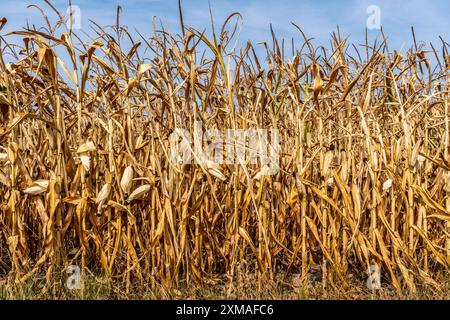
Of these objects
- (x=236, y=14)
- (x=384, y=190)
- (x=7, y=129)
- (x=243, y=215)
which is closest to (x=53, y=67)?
(x=7, y=129)

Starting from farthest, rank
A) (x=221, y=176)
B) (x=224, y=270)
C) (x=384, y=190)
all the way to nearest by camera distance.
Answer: (x=224, y=270)
(x=384, y=190)
(x=221, y=176)

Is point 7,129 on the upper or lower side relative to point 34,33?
lower

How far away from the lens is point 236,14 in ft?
8.00

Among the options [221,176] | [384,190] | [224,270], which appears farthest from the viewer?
[224,270]

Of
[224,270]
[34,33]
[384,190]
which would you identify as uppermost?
[34,33]

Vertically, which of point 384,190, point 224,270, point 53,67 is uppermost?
point 53,67

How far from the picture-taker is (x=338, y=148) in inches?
112

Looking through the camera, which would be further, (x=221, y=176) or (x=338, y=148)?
(x=338, y=148)

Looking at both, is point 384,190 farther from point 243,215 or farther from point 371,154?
point 243,215

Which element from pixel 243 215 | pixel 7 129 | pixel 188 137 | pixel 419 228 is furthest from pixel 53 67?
pixel 419 228

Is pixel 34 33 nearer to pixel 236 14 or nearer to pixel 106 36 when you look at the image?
pixel 106 36

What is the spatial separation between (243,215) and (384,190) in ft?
2.13

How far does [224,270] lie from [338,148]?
0.85 metres

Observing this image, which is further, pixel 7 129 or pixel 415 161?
pixel 415 161
